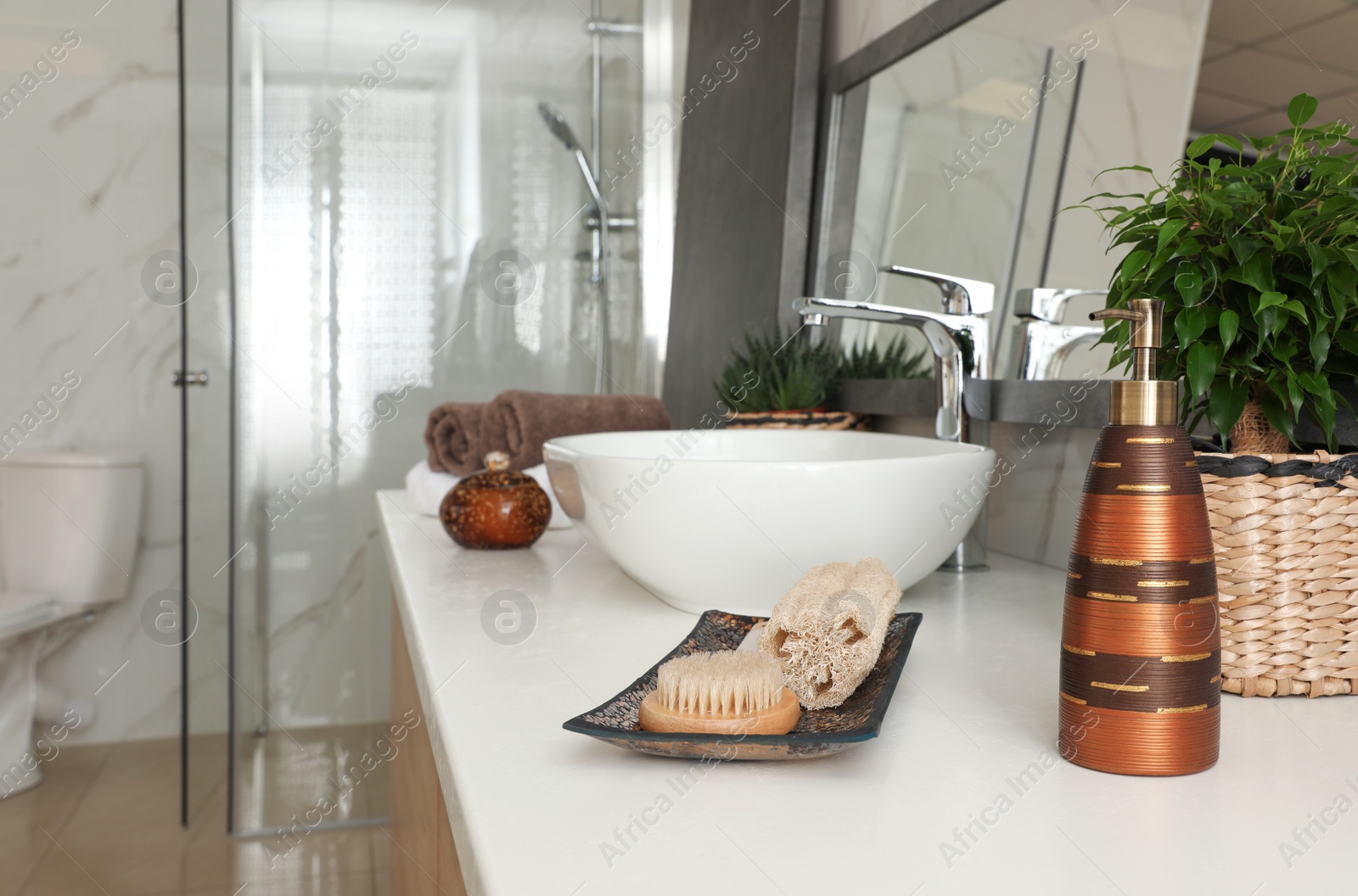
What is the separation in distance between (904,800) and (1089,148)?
73 cm

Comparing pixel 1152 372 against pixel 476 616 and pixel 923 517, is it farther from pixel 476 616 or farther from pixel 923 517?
pixel 476 616

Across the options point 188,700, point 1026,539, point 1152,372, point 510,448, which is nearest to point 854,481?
point 1152,372

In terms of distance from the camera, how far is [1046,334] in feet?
3.10

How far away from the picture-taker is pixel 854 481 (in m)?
0.69

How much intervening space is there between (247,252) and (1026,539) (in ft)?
5.61

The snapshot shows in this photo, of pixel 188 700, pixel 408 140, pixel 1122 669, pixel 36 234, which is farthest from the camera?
pixel 36 234

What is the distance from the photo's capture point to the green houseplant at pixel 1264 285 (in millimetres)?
536

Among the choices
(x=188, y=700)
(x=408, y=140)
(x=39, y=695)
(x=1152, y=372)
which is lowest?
(x=39, y=695)

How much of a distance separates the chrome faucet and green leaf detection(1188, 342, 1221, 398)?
0.40 m

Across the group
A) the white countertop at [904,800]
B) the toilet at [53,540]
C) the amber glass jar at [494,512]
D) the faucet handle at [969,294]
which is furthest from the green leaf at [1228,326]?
the toilet at [53,540]

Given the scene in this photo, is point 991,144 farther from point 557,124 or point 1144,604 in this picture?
point 557,124

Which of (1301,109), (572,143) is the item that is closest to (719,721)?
(1301,109)

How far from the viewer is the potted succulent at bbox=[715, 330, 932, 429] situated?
116 cm

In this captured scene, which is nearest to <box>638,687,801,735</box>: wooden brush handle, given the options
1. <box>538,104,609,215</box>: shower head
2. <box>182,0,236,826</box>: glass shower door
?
<box>182,0,236,826</box>: glass shower door
